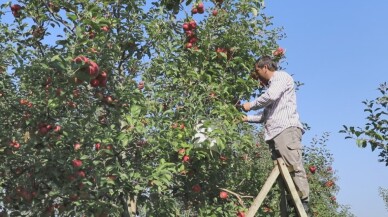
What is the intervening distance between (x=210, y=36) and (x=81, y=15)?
1940 millimetres

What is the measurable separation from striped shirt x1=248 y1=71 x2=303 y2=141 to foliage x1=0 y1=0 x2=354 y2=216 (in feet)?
2.32

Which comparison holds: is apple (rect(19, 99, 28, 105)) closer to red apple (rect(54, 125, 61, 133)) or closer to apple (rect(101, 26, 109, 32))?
red apple (rect(54, 125, 61, 133))

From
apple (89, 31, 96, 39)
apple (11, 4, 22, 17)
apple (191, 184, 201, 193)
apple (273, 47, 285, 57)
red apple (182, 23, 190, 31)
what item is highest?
apple (273, 47, 285, 57)

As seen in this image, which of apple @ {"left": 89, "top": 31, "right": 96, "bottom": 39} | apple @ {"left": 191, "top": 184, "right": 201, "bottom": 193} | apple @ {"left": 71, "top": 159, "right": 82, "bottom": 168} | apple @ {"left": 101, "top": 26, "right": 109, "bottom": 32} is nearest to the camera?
apple @ {"left": 71, "top": 159, "right": 82, "bottom": 168}

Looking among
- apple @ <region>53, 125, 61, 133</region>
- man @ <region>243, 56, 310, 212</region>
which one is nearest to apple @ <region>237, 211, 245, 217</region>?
man @ <region>243, 56, 310, 212</region>

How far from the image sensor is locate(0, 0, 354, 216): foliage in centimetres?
467

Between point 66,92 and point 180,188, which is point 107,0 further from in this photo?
point 180,188

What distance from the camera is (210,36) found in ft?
20.7

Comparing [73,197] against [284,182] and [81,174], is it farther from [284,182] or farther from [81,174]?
[284,182]

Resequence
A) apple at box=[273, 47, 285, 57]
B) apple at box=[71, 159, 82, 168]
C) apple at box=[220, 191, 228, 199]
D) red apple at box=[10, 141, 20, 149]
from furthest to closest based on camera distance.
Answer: apple at box=[273, 47, 285, 57] < apple at box=[220, 191, 228, 199] < red apple at box=[10, 141, 20, 149] < apple at box=[71, 159, 82, 168]

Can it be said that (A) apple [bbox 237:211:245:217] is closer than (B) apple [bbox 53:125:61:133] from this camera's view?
No

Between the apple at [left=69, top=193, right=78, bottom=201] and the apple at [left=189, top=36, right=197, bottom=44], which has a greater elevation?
the apple at [left=189, top=36, right=197, bottom=44]

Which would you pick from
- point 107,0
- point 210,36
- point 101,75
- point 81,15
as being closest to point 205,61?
point 210,36

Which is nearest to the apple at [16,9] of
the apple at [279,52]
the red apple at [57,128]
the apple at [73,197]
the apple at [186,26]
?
the red apple at [57,128]
